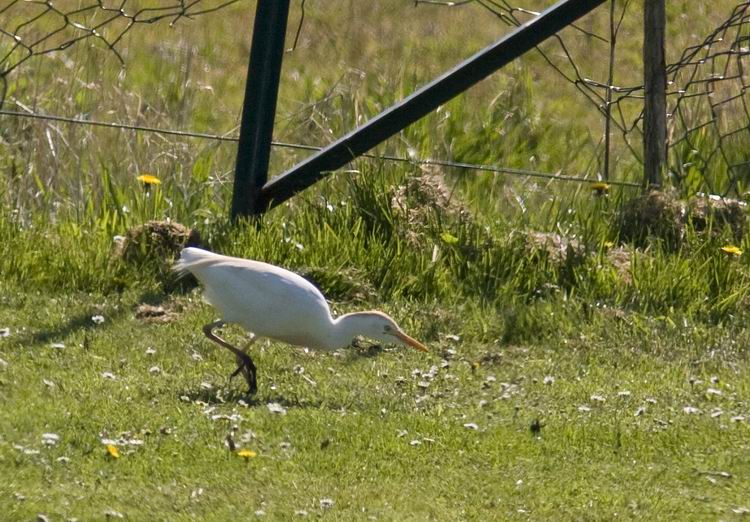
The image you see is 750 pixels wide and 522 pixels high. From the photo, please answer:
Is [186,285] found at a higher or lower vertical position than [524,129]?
lower

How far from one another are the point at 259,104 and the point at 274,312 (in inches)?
64.5

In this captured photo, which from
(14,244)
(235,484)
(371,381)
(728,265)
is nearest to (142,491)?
(235,484)

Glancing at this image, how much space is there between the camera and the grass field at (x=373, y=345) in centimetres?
466

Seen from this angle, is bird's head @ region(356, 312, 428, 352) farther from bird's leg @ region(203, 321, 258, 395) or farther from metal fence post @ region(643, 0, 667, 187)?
metal fence post @ region(643, 0, 667, 187)

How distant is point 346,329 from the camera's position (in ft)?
18.7

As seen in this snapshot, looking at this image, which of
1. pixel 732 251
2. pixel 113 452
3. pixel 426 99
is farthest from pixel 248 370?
pixel 732 251

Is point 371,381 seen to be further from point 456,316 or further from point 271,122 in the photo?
point 271,122

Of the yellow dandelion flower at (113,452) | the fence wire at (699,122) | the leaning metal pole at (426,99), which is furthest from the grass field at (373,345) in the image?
the fence wire at (699,122)

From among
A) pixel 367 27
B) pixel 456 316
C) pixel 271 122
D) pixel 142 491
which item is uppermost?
pixel 367 27

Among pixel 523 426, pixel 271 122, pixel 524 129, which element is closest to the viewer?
pixel 523 426

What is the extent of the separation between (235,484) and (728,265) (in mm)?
3133

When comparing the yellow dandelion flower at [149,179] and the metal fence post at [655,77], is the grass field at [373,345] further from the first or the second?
the metal fence post at [655,77]

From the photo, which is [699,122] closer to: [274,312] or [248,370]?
[274,312]

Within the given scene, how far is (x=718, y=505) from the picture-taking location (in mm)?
4625
